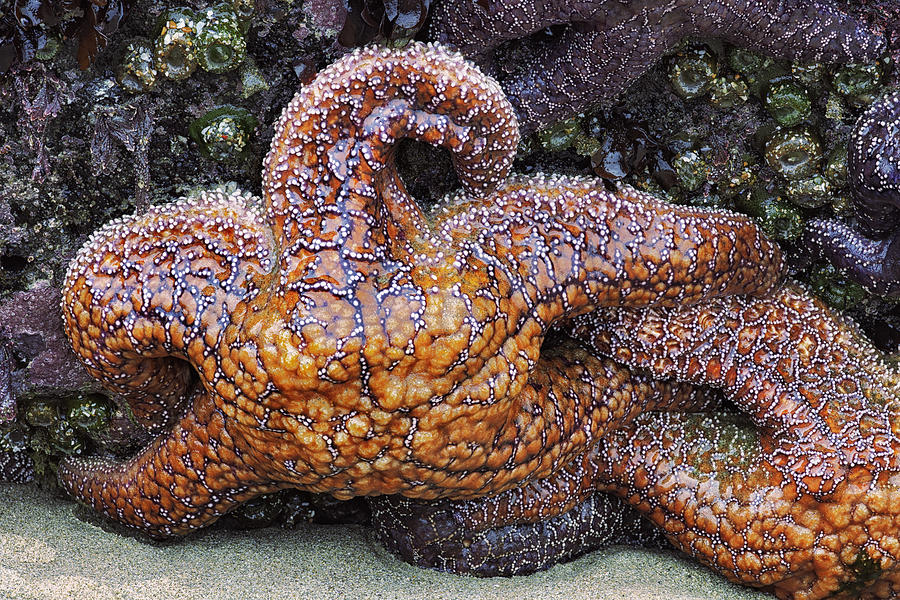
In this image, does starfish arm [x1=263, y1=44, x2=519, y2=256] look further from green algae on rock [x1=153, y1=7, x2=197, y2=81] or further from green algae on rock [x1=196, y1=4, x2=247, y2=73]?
green algae on rock [x1=153, y1=7, x2=197, y2=81]

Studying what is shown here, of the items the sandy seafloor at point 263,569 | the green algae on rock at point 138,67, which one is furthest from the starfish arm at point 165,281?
the sandy seafloor at point 263,569

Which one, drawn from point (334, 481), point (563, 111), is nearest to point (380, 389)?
point (334, 481)

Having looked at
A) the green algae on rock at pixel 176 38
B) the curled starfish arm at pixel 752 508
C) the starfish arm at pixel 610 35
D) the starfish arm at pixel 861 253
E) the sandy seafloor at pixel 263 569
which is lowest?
the sandy seafloor at pixel 263 569

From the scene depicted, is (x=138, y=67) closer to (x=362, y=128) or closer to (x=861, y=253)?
(x=362, y=128)

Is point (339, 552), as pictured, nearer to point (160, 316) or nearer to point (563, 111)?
point (160, 316)

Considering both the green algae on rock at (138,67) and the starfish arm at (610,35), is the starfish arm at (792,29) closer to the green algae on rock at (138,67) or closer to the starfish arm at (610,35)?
the starfish arm at (610,35)

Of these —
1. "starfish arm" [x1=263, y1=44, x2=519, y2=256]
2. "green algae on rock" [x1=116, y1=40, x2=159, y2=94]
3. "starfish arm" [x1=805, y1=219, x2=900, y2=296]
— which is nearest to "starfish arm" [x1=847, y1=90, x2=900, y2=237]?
"starfish arm" [x1=805, y1=219, x2=900, y2=296]
